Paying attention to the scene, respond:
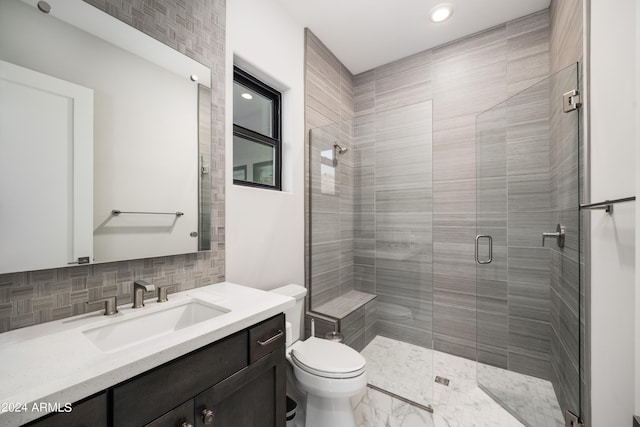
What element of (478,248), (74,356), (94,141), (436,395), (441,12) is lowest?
(436,395)

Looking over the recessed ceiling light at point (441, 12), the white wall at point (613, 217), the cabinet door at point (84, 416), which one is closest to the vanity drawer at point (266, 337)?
the cabinet door at point (84, 416)

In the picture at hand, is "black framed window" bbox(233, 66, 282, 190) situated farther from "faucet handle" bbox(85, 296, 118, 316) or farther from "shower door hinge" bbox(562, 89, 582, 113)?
"shower door hinge" bbox(562, 89, 582, 113)

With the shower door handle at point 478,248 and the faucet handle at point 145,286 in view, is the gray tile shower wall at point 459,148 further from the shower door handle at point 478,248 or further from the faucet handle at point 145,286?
the faucet handle at point 145,286

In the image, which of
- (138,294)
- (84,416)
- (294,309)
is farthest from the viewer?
(294,309)

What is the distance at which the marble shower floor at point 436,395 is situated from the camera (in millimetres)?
1503

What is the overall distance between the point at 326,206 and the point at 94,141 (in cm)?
153

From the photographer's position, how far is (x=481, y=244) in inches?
75.4

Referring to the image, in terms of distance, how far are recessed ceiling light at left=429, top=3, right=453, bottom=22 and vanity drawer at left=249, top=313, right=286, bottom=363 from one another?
238cm

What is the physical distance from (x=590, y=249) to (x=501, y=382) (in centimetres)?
112

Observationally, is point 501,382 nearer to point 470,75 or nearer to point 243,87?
point 470,75

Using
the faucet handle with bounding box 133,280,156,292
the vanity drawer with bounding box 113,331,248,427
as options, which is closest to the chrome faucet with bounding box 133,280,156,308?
the faucet handle with bounding box 133,280,156,292

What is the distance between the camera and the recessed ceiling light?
1.91m

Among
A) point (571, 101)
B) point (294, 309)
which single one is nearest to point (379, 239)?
point (294, 309)

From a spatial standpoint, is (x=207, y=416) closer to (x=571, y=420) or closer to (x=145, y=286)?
(x=145, y=286)
